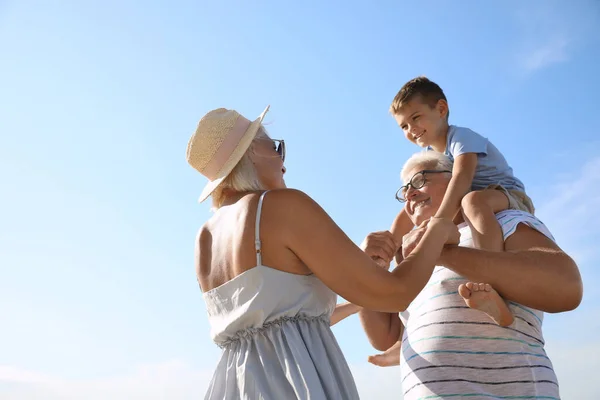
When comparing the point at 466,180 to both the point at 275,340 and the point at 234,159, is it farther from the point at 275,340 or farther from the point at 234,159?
the point at 275,340

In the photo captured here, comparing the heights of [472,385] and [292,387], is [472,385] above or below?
above

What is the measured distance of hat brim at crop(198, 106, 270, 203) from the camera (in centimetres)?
310

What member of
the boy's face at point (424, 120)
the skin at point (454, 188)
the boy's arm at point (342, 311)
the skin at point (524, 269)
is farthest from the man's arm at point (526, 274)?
the boy's face at point (424, 120)

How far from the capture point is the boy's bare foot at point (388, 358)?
13.1 feet

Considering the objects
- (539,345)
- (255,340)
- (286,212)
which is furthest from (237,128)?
(539,345)

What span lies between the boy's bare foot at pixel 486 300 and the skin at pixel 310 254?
0.43 meters

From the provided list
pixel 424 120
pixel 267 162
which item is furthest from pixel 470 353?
pixel 424 120

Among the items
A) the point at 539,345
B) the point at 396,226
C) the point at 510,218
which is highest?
the point at 396,226

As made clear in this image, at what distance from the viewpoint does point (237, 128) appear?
3.27 meters

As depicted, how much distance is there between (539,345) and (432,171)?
1.37 metres

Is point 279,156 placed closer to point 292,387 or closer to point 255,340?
point 255,340

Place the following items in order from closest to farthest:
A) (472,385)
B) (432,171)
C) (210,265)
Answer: (210,265), (472,385), (432,171)

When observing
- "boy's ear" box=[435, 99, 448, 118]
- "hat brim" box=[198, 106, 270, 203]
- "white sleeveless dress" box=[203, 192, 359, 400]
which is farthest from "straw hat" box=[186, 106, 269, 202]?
"boy's ear" box=[435, 99, 448, 118]

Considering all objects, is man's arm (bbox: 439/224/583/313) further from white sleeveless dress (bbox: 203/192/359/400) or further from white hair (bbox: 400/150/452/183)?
white hair (bbox: 400/150/452/183)
